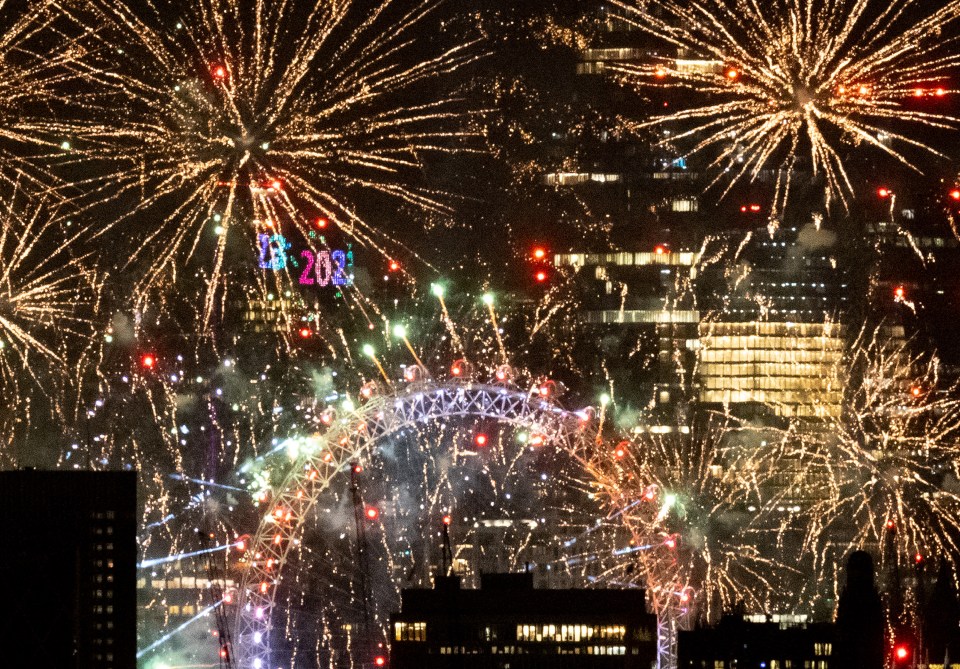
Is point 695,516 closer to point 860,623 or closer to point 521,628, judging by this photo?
point 521,628

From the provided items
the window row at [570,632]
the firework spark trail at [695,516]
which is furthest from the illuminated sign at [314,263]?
the window row at [570,632]

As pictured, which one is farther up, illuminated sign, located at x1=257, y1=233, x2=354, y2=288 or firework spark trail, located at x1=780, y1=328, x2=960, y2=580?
illuminated sign, located at x1=257, y1=233, x2=354, y2=288

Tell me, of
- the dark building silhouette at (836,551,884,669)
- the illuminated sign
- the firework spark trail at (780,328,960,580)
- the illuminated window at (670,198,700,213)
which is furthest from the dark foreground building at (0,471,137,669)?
the illuminated window at (670,198,700,213)

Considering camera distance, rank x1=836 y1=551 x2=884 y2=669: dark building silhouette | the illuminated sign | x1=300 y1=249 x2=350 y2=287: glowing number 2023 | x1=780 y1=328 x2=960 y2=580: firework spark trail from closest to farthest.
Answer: x1=836 y1=551 x2=884 y2=669: dark building silhouette < x1=780 y1=328 x2=960 y2=580: firework spark trail < the illuminated sign < x1=300 y1=249 x2=350 y2=287: glowing number 2023

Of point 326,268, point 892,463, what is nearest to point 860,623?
point 892,463

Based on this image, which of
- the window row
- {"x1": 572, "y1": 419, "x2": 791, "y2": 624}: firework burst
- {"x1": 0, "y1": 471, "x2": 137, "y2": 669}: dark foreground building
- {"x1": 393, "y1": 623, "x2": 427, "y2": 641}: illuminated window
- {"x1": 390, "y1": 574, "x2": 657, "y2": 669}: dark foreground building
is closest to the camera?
{"x1": 0, "y1": 471, "x2": 137, "y2": 669}: dark foreground building

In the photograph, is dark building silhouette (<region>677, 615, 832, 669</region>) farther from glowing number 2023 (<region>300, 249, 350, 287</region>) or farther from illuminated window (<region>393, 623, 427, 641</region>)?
glowing number 2023 (<region>300, 249, 350, 287</region>)

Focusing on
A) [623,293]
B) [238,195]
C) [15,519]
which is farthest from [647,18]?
[15,519]

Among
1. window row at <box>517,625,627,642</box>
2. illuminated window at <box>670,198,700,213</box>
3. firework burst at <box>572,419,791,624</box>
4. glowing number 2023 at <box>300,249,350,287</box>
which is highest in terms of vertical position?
illuminated window at <box>670,198,700,213</box>
